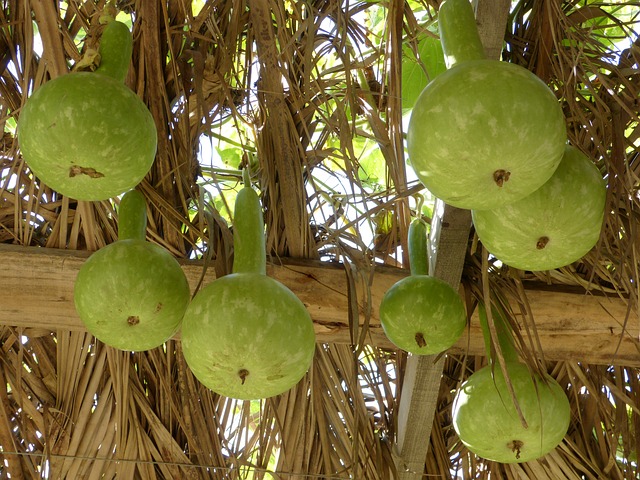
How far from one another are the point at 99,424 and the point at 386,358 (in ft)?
2.95

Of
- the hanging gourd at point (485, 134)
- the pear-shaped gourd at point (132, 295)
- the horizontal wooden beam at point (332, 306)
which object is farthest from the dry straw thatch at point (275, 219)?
the hanging gourd at point (485, 134)

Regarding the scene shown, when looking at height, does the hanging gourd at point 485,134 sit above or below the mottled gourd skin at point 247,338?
above

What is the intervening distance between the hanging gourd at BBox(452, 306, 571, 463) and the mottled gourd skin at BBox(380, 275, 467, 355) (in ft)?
0.39

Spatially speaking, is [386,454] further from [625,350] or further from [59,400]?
[59,400]

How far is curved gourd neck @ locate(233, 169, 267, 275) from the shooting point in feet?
5.30

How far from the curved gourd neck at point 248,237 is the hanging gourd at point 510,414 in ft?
1.77

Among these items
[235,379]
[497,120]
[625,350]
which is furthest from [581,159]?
[625,350]

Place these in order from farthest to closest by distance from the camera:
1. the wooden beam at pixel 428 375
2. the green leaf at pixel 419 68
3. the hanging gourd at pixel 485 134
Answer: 1. the green leaf at pixel 419 68
2. the wooden beam at pixel 428 375
3. the hanging gourd at pixel 485 134

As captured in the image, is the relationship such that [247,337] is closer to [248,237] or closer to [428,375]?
[248,237]

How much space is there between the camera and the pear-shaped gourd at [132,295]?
1.50m

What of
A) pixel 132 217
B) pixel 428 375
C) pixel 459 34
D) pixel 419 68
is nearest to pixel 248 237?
pixel 132 217

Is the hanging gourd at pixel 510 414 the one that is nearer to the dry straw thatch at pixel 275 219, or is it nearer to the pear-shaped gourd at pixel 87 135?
the dry straw thatch at pixel 275 219

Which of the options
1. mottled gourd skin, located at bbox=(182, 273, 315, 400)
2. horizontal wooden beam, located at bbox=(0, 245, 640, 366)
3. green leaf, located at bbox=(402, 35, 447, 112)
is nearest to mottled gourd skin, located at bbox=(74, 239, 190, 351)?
mottled gourd skin, located at bbox=(182, 273, 315, 400)

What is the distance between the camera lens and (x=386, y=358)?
8.28 feet
